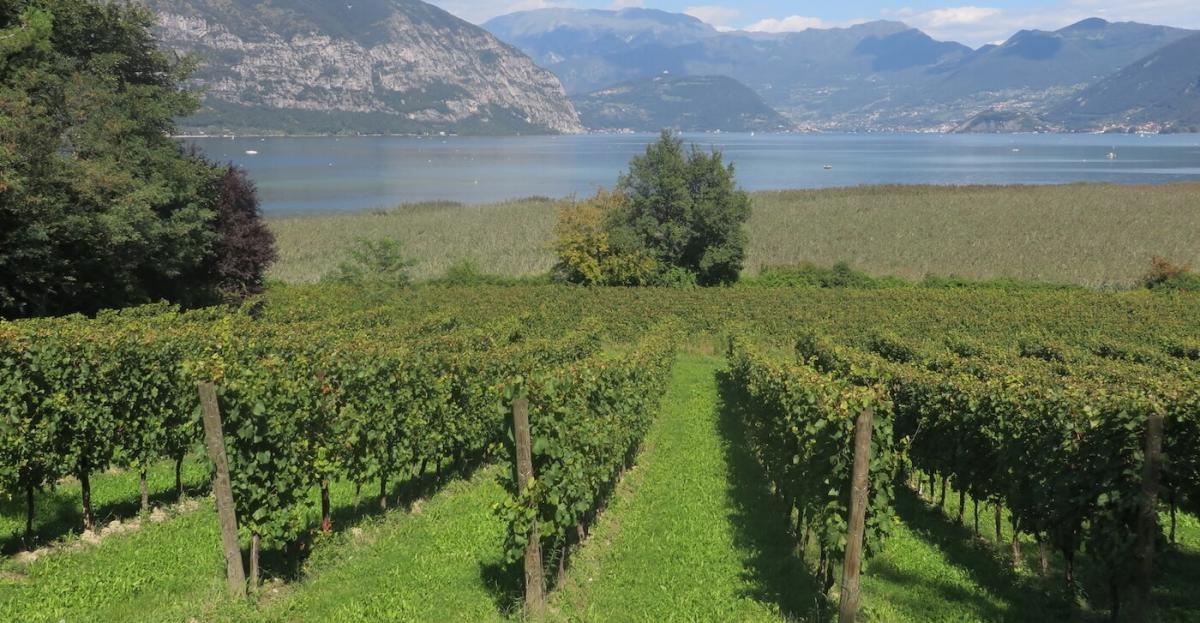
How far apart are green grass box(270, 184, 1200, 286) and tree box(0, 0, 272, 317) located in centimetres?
1896

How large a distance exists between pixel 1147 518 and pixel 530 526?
247 inches

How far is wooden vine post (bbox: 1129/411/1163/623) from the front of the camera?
24.6ft

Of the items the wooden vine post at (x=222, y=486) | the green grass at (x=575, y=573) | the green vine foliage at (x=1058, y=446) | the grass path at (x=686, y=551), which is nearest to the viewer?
the green vine foliage at (x=1058, y=446)

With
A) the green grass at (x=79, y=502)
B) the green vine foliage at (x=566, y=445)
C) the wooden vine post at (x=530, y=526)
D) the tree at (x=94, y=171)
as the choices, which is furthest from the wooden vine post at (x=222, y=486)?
the tree at (x=94, y=171)

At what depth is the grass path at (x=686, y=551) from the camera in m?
9.09

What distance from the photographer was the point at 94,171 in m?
25.4

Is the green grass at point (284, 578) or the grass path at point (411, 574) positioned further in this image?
the grass path at point (411, 574)

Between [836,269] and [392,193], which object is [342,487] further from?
[392,193]

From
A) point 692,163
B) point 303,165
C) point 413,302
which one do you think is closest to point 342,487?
point 413,302

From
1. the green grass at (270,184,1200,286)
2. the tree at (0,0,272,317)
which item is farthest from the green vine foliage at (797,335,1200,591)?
the green grass at (270,184,1200,286)

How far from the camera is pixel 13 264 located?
931 inches

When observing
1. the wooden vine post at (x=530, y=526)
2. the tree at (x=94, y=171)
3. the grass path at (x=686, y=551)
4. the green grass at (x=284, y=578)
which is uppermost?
the tree at (x=94, y=171)

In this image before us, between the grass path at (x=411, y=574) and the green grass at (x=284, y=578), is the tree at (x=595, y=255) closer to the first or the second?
the grass path at (x=411, y=574)

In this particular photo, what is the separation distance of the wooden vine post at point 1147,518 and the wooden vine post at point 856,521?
261cm
